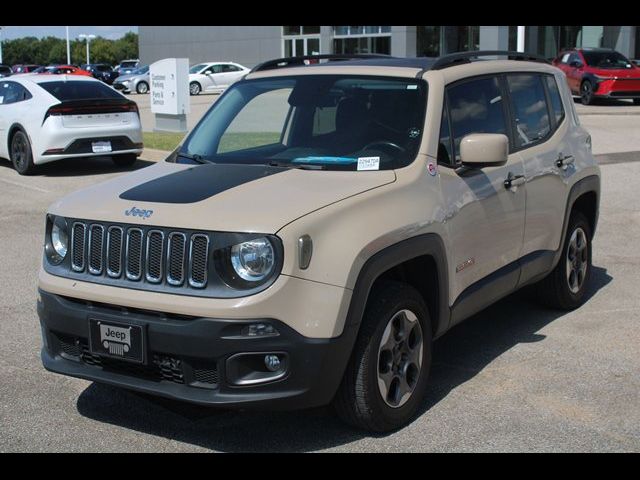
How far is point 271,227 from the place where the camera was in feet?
13.0

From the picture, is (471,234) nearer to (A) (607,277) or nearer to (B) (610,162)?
(A) (607,277)

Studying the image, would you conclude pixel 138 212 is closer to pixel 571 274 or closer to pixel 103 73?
pixel 571 274

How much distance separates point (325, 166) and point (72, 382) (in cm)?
197

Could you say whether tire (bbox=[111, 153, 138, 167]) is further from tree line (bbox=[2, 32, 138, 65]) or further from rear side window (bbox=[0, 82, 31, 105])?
tree line (bbox=[2, 32, 138, 65])

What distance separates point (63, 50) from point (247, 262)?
127 m

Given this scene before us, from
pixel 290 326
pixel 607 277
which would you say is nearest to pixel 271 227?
pixel 290 326

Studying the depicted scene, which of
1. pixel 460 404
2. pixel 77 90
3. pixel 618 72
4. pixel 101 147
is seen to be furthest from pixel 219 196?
pixel 618 72

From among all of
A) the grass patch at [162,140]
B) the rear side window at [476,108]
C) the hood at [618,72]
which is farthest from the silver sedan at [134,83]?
the rear side window at [476,108]

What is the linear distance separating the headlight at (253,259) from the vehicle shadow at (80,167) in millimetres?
10630

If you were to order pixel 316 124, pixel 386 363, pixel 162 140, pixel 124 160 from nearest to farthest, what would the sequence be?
pixel 386 363
pixel 316 124
pixel 124 160
pixel 162 140

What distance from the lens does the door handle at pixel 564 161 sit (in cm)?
615

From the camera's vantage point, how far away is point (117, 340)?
416 cm

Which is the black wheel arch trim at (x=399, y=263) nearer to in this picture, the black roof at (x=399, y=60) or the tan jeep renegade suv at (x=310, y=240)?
the tan jeep renegade suv at (x=310, y=240)

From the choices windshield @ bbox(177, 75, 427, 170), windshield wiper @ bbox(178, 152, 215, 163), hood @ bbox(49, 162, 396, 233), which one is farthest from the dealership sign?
hood @ bbox(49, 162, 396, 233)
